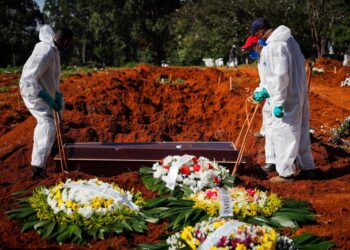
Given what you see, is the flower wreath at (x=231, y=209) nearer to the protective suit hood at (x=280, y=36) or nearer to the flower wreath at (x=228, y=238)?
the flower wreath at (x=228, y=238)

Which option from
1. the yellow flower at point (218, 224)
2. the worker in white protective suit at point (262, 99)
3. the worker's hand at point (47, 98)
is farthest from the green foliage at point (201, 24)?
the yellow flower at point (218, 224)

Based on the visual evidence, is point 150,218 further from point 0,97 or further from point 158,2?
point 158,2

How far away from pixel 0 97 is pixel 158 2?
60.3 feet

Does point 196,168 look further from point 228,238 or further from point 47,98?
point 47,98

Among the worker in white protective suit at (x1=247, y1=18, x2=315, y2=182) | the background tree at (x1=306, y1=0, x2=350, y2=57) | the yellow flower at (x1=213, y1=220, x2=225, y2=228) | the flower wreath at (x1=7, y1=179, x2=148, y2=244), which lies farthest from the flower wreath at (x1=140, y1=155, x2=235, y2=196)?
the background tree at (x1=306, y1=0, x2=350, y2=57)

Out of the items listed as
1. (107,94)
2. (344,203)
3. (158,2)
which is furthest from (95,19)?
(344,203)

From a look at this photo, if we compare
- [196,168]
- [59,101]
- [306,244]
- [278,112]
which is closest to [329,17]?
[278,112]

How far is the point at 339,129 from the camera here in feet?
34.4

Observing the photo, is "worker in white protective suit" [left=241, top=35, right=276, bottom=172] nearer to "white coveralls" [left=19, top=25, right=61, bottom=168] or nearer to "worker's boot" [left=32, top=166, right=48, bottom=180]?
"white coveralls" [left=19, top=25, right=61, bottom=168]

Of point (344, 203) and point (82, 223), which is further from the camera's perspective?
point (344, 203)

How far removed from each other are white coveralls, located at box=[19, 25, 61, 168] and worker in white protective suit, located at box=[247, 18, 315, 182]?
2578 millimetres

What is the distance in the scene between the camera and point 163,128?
34.1 feet

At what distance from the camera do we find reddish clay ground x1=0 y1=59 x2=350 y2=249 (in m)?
5.08

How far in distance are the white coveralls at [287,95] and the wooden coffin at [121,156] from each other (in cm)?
61
